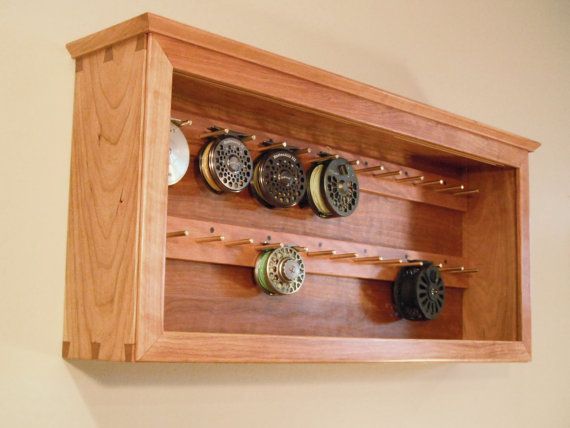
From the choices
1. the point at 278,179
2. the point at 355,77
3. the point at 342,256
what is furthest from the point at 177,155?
the point at 355,77

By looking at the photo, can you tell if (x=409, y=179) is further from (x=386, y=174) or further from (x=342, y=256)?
(x=342, y=256)

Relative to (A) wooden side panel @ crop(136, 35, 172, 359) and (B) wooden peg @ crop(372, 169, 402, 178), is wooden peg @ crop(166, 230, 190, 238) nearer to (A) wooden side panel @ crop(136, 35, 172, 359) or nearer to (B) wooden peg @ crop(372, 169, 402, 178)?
(A) wooden side panel @ crop(136, 35, 172, 359)

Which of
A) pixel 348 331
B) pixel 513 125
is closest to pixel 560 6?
pixel 513 125

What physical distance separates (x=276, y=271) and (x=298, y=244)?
15 cm

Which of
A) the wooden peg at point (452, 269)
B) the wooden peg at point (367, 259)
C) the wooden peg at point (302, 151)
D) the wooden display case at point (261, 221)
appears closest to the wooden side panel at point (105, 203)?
the wooden display case at point (261, 221)

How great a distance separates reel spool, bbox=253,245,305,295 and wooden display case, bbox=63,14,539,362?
0.09 ft

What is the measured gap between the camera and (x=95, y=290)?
182 cm

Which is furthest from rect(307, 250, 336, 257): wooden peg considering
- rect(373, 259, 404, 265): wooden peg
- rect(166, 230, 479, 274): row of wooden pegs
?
rect(373, 259, 404, 265): wooden peg

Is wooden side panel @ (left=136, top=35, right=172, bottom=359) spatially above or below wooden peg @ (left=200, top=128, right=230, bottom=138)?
below

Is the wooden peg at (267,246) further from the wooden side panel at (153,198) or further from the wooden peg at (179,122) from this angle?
the wooden side panel at (153,198)

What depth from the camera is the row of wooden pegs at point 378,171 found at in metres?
2.14

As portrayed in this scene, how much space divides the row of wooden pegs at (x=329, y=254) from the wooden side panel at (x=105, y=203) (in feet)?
0.64

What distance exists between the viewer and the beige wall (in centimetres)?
188

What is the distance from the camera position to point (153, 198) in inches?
69.1
